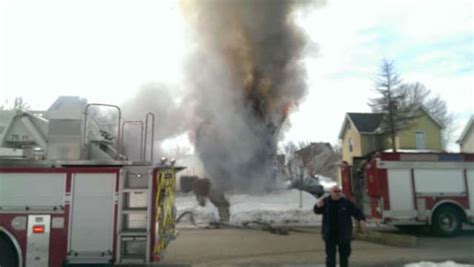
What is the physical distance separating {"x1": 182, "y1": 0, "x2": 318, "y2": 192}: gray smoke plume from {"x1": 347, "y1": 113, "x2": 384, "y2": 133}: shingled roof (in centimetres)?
1242

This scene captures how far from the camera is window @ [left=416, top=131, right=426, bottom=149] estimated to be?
31583 mm

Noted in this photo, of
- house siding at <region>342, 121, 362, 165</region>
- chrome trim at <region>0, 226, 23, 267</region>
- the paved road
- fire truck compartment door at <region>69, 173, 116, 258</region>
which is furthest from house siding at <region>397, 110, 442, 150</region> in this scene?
chrome trim at <region>0, 226, 23, 267</region>

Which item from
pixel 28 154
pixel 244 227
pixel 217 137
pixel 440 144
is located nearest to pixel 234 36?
pixel 217 137

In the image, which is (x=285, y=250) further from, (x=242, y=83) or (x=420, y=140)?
(x=420, y=140)

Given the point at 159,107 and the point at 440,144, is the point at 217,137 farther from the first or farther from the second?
the point at 440,144

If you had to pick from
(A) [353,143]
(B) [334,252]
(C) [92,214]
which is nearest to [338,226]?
(B) [334,252]

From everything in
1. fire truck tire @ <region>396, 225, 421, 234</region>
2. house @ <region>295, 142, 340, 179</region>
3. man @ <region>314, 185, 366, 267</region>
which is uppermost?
house @ <region>295, 142, 340, 179</region>

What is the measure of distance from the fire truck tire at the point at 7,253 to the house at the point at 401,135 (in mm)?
27930

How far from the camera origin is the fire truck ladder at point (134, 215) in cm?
517

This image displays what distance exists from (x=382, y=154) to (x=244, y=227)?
15.5 feet

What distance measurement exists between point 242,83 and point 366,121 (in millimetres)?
16681

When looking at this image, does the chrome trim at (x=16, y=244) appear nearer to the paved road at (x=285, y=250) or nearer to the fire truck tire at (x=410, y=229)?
the paved road at (x=285, y=250)

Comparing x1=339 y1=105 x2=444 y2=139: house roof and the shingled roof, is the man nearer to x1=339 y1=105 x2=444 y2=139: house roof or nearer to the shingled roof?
x1=339 y1=105 x2=444 y2=139: house roof

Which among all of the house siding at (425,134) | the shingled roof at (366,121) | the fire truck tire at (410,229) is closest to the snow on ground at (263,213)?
the fire truck tire at (410,229)
